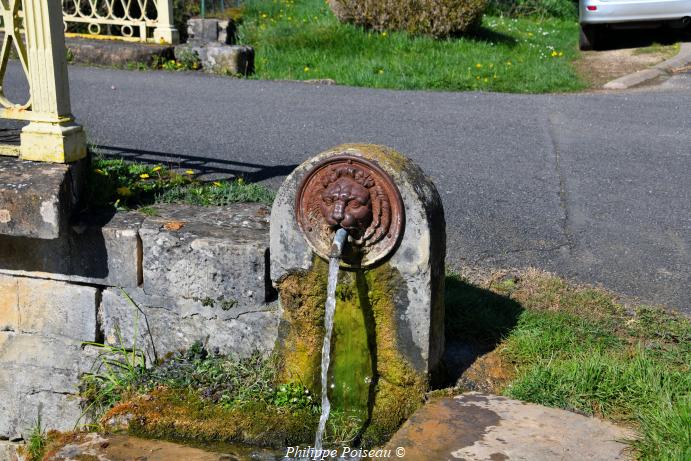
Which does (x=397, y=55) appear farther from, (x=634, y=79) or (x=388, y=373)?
(x=388, y=373)

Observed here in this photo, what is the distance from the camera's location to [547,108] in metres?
8.13

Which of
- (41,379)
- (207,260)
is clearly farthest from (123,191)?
(41,379)

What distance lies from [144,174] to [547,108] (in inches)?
186

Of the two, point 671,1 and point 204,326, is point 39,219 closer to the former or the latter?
point 204,326

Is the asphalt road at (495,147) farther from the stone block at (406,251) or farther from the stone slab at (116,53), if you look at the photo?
the stone block at (406,251)

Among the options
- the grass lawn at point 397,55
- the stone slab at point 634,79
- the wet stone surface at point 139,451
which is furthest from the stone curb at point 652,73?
the wet stone surface at point 139,451

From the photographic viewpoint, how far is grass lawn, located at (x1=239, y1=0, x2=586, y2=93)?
9117 mm

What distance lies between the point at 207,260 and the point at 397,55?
6.81m

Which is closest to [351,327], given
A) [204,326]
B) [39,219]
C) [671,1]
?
[204,326]

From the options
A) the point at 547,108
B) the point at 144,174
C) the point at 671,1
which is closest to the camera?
the point at 144,174

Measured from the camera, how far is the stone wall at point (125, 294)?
366 centimetres

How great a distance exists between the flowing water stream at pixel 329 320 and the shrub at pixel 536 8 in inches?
465

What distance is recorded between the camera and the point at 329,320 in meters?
3.38

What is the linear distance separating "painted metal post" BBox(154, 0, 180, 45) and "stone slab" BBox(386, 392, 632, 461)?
24.7 ft
